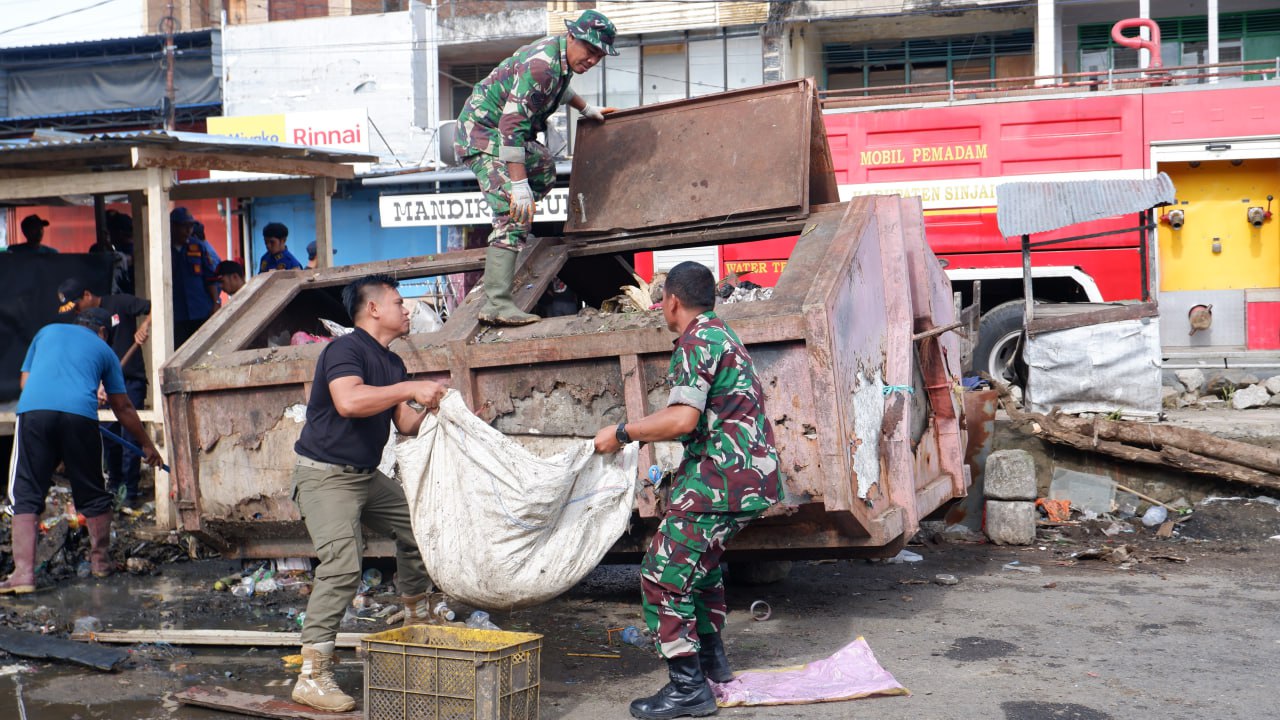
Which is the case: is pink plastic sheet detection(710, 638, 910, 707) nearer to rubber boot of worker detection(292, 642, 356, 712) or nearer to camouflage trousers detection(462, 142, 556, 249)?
rubber boot of worker detection(292, 642, 356, 712)

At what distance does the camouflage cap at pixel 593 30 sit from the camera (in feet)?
16.4

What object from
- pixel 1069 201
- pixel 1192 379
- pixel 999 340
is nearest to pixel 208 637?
pixel 1069 201

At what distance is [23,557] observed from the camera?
19.3ft

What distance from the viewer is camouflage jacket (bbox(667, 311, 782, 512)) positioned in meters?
3.54

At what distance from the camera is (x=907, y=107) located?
12.1 meters

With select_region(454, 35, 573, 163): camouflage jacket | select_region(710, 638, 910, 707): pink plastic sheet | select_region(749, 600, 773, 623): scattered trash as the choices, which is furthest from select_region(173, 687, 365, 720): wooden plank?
select_region(454, 35, 573, 163): camouflage jacket

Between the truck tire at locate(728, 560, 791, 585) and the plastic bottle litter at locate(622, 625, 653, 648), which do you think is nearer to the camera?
the plastic bottle litter at locate(622, 625, 653, 648)

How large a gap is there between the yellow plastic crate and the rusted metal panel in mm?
2609

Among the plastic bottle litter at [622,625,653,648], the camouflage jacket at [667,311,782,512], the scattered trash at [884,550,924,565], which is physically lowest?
the scattered trash at [884,550,924,565]

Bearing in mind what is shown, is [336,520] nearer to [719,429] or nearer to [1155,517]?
[719,429]

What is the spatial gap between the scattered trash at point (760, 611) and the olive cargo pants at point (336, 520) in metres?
1.64

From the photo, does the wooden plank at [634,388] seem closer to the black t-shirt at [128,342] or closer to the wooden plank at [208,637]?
the wooden plank at [208,637]

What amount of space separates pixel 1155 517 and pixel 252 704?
557cm

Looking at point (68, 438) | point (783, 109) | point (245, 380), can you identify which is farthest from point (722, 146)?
point (68, 438)
